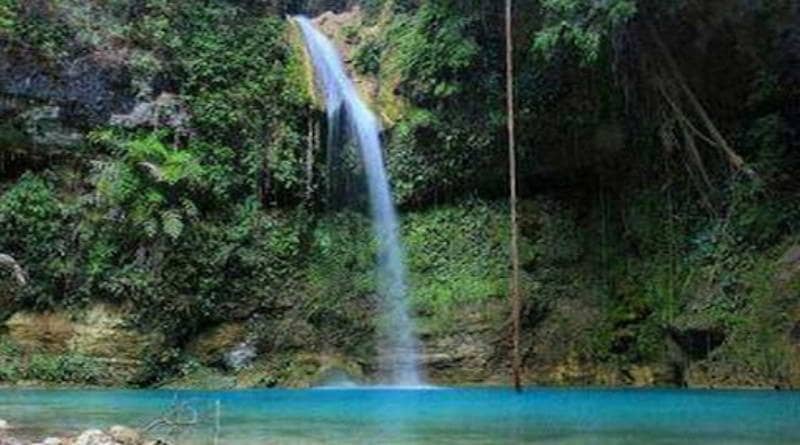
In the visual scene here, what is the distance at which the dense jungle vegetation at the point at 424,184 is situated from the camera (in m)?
17.1

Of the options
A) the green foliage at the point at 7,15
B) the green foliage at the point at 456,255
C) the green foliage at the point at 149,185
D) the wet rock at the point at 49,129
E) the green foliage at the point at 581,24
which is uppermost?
the green foliage at the point at 7,15

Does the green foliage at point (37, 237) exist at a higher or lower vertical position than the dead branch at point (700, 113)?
lower

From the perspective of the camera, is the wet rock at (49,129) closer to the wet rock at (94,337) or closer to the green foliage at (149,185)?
the green foliage at (149,185)

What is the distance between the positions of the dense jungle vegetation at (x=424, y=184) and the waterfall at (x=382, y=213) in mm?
283

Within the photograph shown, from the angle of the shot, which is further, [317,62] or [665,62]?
[317,62]

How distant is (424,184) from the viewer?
1967cm

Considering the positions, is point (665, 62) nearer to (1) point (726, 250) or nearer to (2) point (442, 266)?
(1) point (726, 250)

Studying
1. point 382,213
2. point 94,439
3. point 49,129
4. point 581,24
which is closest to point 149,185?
point 49,129

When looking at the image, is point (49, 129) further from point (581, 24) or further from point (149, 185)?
point (581, 24)

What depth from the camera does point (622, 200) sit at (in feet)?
63.0

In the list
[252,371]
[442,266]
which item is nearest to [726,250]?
[442,266]

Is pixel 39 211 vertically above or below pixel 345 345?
above

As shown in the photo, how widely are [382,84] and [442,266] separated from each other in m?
4.23

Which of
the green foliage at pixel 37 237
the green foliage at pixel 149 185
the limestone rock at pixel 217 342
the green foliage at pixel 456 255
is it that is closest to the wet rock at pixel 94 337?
the green foliage at pixel 37 237
